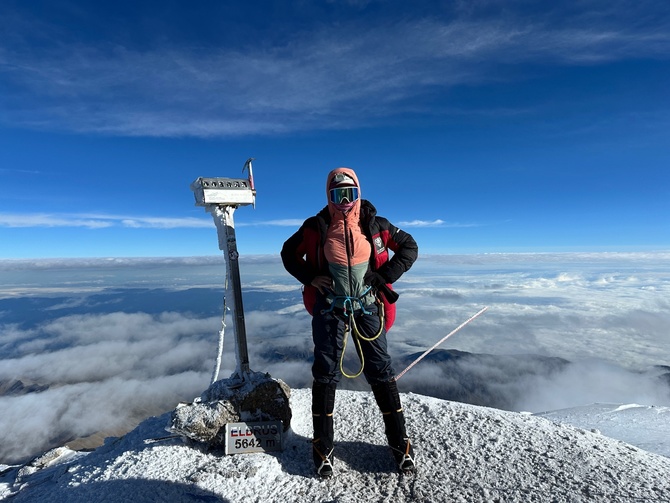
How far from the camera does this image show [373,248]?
15.8ft

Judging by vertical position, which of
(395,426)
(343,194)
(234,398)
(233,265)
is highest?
(343,194)

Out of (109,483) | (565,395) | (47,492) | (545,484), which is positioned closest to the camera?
(545,484)

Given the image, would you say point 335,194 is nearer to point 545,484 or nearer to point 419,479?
point 419,479

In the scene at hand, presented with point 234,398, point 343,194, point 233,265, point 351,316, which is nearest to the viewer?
point 351,316

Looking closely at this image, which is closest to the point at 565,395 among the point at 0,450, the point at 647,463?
the point at 647,463

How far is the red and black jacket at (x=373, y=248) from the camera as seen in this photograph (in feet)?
15.5

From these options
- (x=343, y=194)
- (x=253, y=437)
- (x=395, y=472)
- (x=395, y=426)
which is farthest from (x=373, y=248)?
(x=253, y=437)

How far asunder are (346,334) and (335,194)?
1.91 m

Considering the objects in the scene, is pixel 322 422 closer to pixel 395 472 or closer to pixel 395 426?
pixel 395 426

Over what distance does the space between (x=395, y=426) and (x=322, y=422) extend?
39.4 inches

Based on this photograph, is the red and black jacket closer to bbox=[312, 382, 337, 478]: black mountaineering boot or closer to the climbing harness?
the climbing harness

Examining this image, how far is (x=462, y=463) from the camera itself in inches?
189

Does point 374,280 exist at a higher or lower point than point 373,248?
lower

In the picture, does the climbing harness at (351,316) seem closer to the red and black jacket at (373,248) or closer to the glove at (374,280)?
the glove at (374,280)
